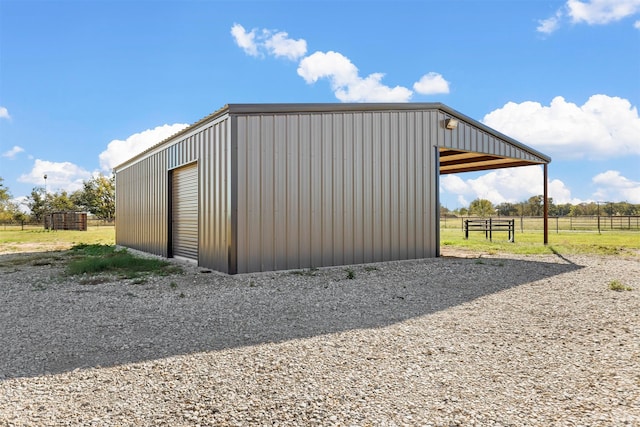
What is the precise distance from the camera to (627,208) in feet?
113

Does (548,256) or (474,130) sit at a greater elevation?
(474,130)

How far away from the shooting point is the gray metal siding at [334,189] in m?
8.27

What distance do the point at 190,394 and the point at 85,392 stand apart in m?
0.77

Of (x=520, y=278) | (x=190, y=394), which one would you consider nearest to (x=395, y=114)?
(x=520, y=278)

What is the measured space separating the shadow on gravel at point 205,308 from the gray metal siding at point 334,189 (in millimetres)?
671

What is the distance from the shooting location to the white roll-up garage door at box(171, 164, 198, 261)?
10289 mm

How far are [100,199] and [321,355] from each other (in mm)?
58414

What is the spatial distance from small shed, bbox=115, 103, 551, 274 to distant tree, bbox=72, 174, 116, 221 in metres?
48.0

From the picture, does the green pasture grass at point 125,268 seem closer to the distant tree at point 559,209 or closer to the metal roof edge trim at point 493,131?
the metal roof edge trim at point 493,131

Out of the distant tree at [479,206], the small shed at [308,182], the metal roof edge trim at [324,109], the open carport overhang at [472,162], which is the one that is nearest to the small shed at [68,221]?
the metal roof edge trim at [324,109]

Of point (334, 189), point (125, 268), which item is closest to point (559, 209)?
point (334, 189)

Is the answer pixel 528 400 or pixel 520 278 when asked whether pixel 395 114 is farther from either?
pixel 528 400

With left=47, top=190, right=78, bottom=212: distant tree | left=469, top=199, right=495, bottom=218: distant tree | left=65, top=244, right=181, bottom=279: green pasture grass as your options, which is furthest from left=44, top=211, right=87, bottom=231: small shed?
left=469, top=199, right=495, bottom=218: distant tree

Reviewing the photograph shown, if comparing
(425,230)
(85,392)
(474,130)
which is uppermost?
(474,130)
